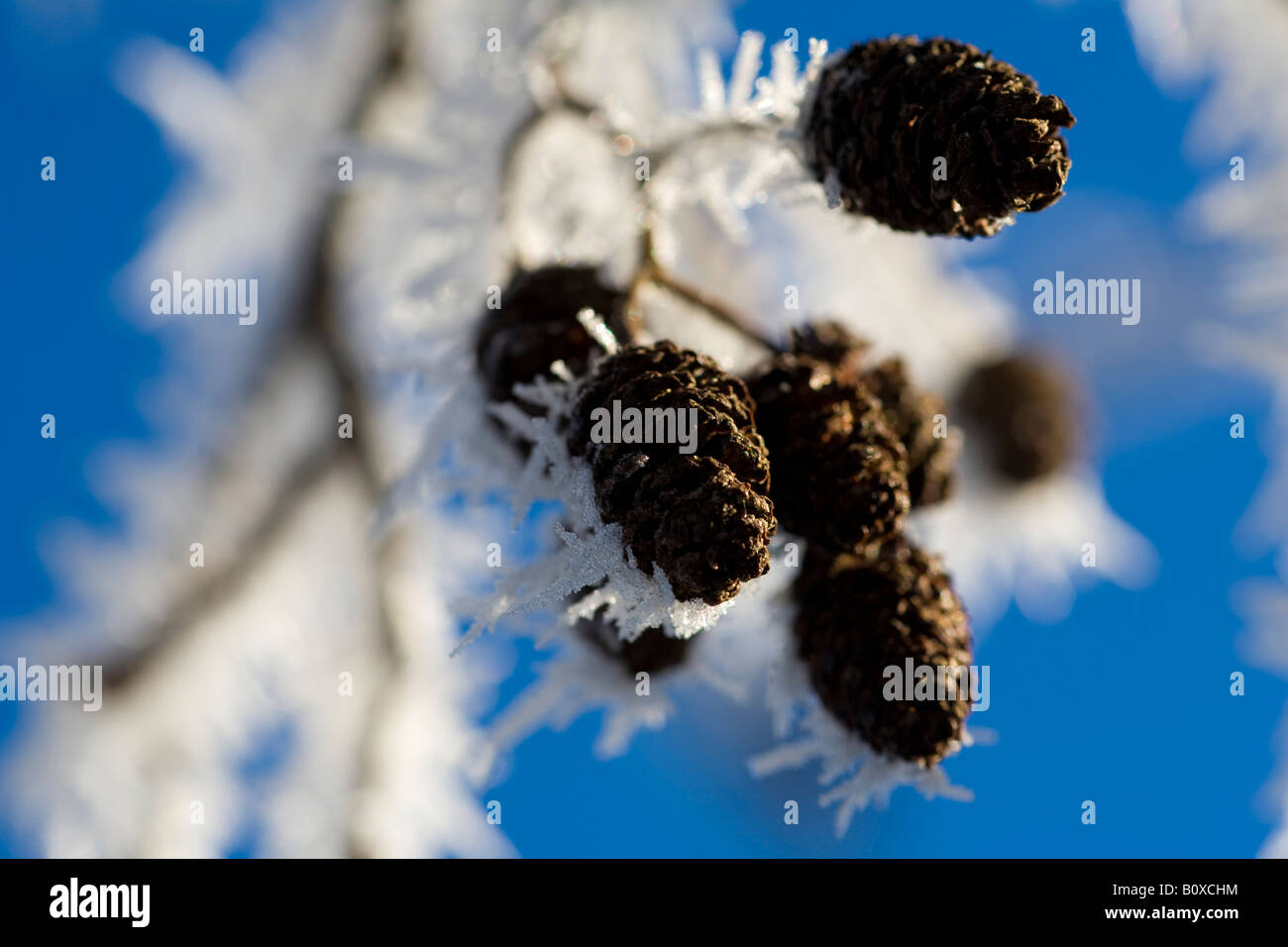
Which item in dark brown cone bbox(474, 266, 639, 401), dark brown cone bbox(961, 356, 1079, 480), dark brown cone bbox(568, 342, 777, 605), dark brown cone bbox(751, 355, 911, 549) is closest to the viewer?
dark brown cone bbox(568, 342, 777, 605)

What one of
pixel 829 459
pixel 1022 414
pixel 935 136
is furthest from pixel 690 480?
pixel 1022 414

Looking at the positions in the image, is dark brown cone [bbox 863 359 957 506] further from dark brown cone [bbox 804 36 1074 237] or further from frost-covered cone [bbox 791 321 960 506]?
dark brown cone [bbox 804 36 1074 237]

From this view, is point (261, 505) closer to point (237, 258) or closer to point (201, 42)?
point (237, 258)

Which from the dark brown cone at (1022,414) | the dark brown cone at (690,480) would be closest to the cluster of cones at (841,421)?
the dark brown cone at (690,480)

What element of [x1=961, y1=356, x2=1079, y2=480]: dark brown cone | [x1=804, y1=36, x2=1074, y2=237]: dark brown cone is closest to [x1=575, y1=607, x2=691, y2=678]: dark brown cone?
[x1=804, y1=36, x2=1074, y2=237]: dark brown cone

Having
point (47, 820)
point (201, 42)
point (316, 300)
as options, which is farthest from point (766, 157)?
point (47, 820)

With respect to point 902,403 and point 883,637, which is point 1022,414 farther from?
point 883,637
